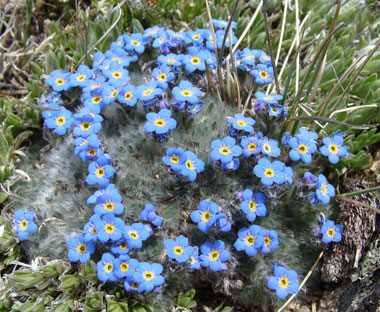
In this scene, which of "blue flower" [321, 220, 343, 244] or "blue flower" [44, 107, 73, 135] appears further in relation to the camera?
"blue flower" [44, 107, 73, 135]

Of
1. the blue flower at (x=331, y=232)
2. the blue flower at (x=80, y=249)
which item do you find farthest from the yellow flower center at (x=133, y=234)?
the blue flower at (x=331, y=232)

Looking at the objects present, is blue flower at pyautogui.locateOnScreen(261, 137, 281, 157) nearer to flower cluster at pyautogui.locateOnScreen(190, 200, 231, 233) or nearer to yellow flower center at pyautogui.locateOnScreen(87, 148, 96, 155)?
flower cluster at pyautogui.locateOnScreen(190, 200, 231, 233)

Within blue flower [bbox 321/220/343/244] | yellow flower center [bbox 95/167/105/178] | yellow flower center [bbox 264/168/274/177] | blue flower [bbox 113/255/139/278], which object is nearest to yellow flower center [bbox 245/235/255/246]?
yellow flower center [bbox 264/168/274/177]

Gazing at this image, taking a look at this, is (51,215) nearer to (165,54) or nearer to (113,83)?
(113,83)

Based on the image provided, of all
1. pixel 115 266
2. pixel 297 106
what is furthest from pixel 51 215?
pixel 297 106

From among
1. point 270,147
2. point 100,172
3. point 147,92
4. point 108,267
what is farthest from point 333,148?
point 108,267
